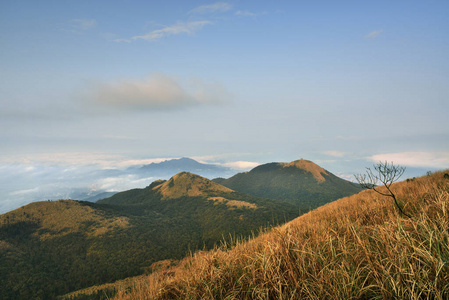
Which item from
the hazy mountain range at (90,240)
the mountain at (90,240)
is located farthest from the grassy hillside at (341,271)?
the hazy mountain range at (90,240)

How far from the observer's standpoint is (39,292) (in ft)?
288

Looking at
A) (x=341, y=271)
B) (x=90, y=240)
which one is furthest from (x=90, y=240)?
(x=341, y=271)

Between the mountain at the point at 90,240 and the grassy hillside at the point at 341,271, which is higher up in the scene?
the grassy hillside at the point at 341,271

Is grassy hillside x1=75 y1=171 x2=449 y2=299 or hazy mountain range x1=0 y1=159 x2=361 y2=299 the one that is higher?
grassy hillside x1=75 y1=171 x2=449 y2=299

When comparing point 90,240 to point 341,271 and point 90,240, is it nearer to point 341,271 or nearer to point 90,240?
point 90,240

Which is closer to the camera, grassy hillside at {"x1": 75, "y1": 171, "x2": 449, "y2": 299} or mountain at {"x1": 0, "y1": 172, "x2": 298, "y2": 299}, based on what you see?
grassy hillside at {"x1": 75, "y1": 171, "x2": 449, "y2": 299}

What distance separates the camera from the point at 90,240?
123m

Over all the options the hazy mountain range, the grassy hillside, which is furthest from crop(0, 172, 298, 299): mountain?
the grassy hillside

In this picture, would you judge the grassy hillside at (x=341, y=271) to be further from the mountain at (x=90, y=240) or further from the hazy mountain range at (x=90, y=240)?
the hazy mountain range at (x=90, y=240)

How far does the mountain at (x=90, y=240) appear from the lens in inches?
3777

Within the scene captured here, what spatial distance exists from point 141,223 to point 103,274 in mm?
52306

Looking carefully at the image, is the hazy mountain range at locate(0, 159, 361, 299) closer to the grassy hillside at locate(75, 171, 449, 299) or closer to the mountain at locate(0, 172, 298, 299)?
the mountain at locate(0, 172, 298, 299)

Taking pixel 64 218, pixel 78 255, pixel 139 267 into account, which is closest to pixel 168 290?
pixel 139 267

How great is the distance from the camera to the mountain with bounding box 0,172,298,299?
9594cm
